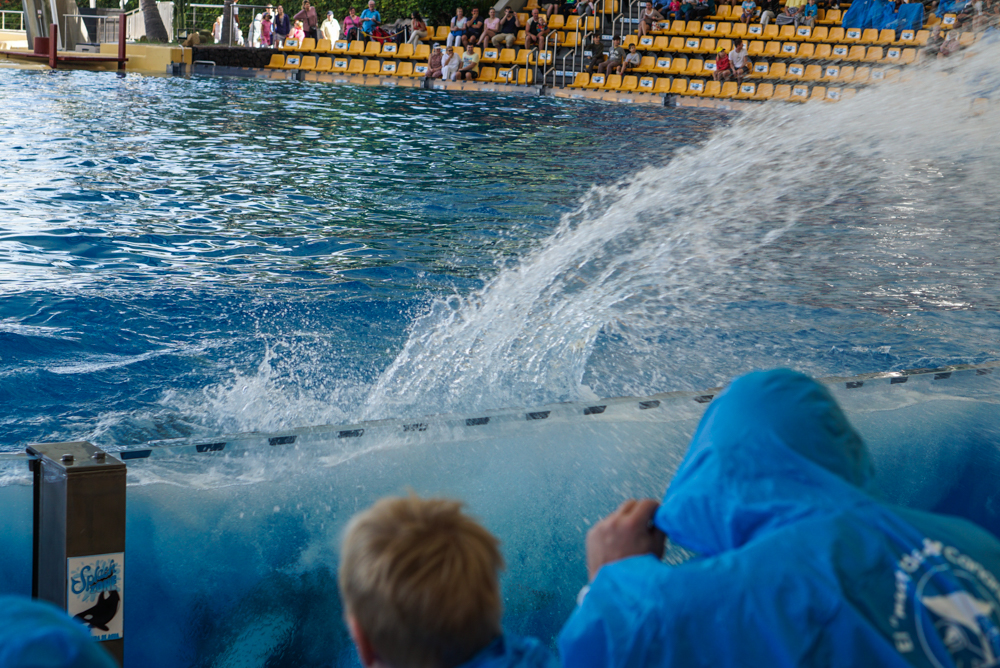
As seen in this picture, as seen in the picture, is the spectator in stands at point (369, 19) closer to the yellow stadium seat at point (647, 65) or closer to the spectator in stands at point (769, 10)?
the yellow stadium seat at point (647, 65)

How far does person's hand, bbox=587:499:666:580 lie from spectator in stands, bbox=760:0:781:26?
77.2 ft

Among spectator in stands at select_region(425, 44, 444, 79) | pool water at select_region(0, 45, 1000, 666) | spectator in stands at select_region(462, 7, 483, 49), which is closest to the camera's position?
pool water at select_region(0, 45, 1000, 666)

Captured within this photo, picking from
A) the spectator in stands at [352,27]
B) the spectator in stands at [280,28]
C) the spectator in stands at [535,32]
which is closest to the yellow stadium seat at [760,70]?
the spectator in stands at [535,32]

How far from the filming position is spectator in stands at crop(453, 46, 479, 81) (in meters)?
22.6

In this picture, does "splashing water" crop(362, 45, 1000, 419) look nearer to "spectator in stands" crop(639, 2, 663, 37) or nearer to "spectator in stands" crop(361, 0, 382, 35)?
"spectator in stands" crop(639, 2, 663, 37)

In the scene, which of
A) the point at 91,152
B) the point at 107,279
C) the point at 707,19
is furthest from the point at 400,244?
the point at 707,19

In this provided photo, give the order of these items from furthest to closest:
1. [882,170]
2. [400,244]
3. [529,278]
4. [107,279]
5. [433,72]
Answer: [433,72] → [882,170] → [400,244] → [529,278] → [107,279]

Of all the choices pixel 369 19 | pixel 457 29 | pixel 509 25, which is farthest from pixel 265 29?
pixel 509 25

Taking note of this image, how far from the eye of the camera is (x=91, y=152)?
34.5ft

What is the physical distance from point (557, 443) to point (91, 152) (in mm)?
9848

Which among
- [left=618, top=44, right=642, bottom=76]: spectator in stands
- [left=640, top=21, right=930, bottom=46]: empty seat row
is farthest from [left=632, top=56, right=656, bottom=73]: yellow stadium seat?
[left=640, top=21, right=930, bottom=46]: empty seat row

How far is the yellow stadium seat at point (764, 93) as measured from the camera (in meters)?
19.6

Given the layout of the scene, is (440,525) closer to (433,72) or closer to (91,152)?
(91,152)

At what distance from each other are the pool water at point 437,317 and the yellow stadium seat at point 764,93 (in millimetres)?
6624
